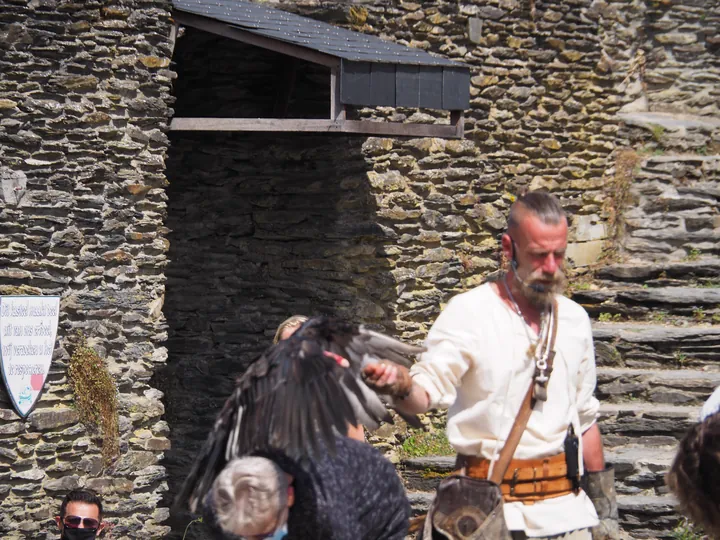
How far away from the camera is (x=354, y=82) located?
6.35m

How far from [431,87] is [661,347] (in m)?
2.42

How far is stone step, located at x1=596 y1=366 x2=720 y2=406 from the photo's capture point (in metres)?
6.85

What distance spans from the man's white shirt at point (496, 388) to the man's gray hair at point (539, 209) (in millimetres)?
250

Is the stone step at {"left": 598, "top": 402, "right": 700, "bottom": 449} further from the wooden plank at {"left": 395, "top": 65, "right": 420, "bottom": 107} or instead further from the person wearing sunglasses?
the person wearing sunglasses

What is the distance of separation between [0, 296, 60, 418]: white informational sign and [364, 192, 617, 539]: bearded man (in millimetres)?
3505

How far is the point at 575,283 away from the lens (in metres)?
8.79

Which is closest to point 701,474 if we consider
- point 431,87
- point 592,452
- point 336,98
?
point 592,452

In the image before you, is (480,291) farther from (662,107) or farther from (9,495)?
(662,107)

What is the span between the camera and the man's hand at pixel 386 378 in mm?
2779

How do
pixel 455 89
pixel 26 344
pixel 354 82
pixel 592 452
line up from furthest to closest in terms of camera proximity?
pixel 455 89, pixel 354 82, pixel 26 344, pixel 592 452

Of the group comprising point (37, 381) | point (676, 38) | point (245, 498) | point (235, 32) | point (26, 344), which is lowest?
point (37, 381)

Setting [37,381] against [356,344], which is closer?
[356,344]

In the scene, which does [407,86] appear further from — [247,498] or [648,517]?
[247,498]

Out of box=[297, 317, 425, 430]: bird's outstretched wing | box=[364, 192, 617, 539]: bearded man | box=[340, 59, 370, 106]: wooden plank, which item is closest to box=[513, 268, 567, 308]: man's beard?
box=[364, 192, 617, 539]: bearded man
